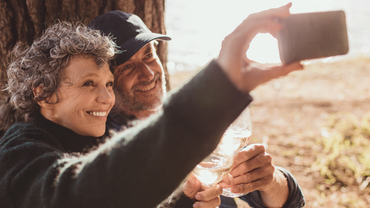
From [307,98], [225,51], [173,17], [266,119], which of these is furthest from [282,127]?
[173,17]

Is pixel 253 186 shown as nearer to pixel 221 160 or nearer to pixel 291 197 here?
pixel 221 160

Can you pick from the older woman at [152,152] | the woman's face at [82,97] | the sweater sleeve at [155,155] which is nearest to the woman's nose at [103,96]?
the woman's face at [82,97]

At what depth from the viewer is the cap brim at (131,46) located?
1.91 m

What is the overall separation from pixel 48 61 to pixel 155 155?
0.95 m

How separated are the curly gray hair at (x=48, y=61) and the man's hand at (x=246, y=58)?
89cm

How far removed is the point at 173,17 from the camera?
1366cm

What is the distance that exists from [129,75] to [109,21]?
0.43 m

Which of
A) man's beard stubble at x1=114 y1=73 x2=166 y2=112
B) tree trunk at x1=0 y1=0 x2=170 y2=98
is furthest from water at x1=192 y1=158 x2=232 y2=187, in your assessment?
tree trunk at x1=0 y1=0 x2=170 y2=98

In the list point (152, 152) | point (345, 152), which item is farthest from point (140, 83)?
point (345, 152)

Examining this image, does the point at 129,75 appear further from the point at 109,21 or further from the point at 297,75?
the point at 297,75

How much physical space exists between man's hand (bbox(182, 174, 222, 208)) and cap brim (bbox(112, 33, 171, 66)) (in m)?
0.90

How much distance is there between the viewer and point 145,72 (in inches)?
89.7

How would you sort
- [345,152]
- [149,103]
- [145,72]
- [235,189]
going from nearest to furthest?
[235,189] → [145,72] → [149,103] → [345,152]

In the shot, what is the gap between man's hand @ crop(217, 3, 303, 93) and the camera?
82 centimetres
